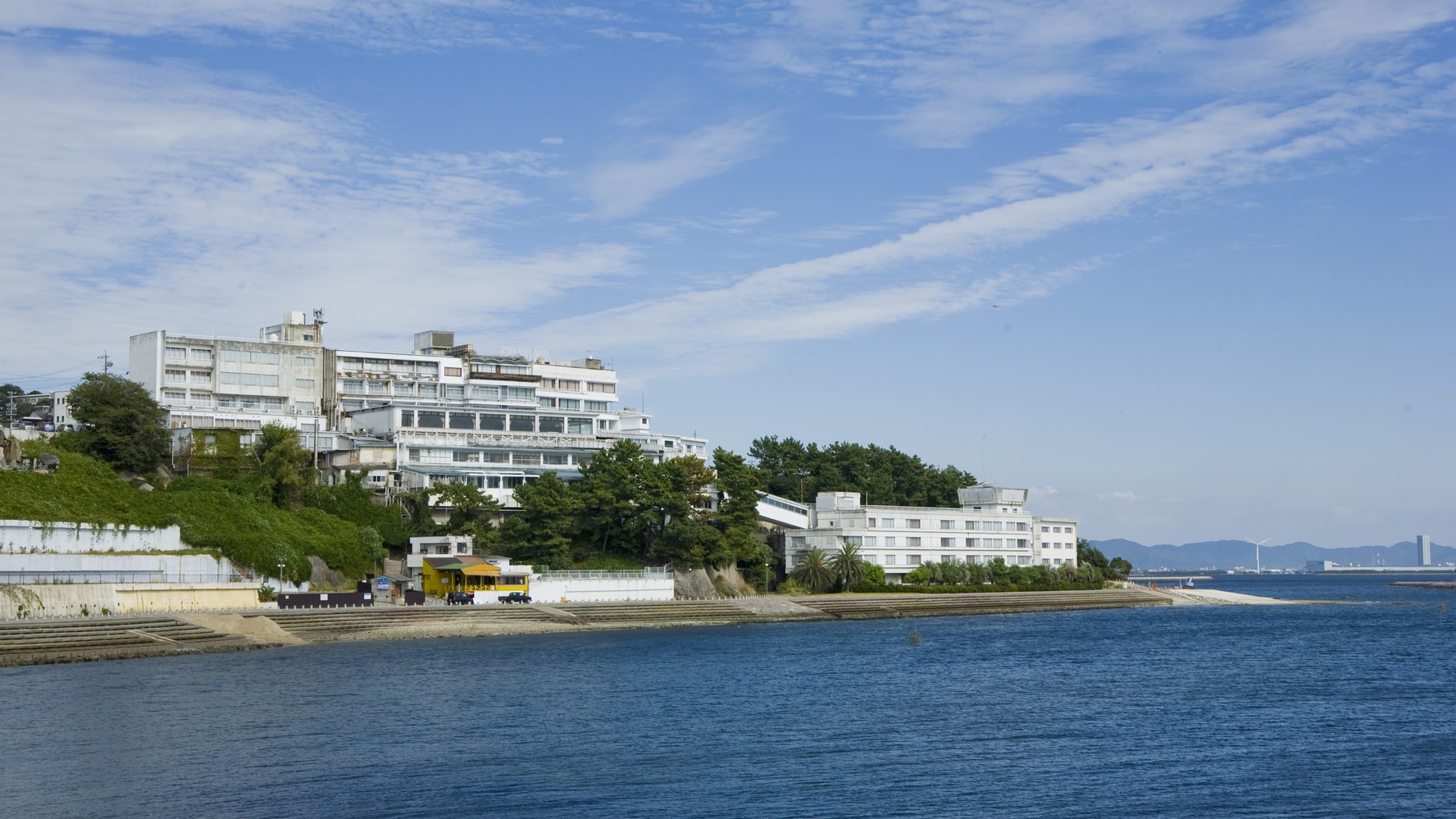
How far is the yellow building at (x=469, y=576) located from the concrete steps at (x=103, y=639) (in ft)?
67.6

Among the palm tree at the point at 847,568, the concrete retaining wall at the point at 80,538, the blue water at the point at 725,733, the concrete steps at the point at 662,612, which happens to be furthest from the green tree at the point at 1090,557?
the concrete retaining wall at the point at 80,538

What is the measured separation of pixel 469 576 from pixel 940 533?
47898 mm

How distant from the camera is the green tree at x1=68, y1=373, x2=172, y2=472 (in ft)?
304

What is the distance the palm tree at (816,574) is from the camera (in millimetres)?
110812

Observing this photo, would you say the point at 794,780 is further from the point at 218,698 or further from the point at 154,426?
the point at 154,426

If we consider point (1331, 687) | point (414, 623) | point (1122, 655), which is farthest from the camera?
point (414, 623)

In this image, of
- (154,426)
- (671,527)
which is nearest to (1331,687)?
(671,527)

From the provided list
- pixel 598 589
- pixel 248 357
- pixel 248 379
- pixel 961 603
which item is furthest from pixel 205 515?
pixel 961 603

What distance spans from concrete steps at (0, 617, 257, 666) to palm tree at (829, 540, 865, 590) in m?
53.0

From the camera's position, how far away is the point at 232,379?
114938mm

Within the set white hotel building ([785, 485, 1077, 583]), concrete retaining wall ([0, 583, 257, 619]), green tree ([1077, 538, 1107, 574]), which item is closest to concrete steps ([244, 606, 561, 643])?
concrete retaining wall ([0, 583, 257, 619])

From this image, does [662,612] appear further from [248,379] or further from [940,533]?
[248,379]

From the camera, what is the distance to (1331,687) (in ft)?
193

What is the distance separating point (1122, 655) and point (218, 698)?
149 feet
